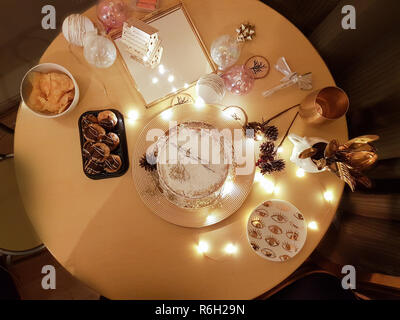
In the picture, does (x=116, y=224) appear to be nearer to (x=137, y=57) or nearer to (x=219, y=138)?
(x=219, y=138)

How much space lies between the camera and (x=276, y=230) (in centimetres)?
112

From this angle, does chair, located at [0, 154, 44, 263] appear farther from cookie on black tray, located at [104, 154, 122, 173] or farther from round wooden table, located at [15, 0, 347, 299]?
cookie on black tray, located at [104, 154, 122, 173]

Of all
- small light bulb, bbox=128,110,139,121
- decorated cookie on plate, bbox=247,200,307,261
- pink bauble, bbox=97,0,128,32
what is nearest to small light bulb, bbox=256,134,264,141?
decorated cookie on plate, bbox=247,200,307,261

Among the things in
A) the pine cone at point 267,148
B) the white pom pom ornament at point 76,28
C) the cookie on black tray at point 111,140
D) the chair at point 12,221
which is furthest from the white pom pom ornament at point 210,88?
the chair at point 12,221

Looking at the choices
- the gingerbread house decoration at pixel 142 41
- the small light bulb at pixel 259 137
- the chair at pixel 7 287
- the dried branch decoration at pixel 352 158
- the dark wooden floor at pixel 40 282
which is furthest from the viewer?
the dark wooden floor at pixel 40 282

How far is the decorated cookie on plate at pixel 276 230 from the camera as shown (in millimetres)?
1095

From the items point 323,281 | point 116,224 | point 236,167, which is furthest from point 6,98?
point 323,281

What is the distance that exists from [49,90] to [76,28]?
26 cm

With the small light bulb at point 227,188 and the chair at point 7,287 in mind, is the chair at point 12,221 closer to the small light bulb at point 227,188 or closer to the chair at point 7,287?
the chair at point 7,287

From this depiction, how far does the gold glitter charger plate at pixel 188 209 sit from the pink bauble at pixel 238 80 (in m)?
0.12

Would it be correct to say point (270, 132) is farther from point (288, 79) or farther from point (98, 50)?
point (98, 50)

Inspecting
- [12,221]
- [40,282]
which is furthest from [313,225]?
[40,282]

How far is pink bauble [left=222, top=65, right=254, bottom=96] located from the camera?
1.12 m
